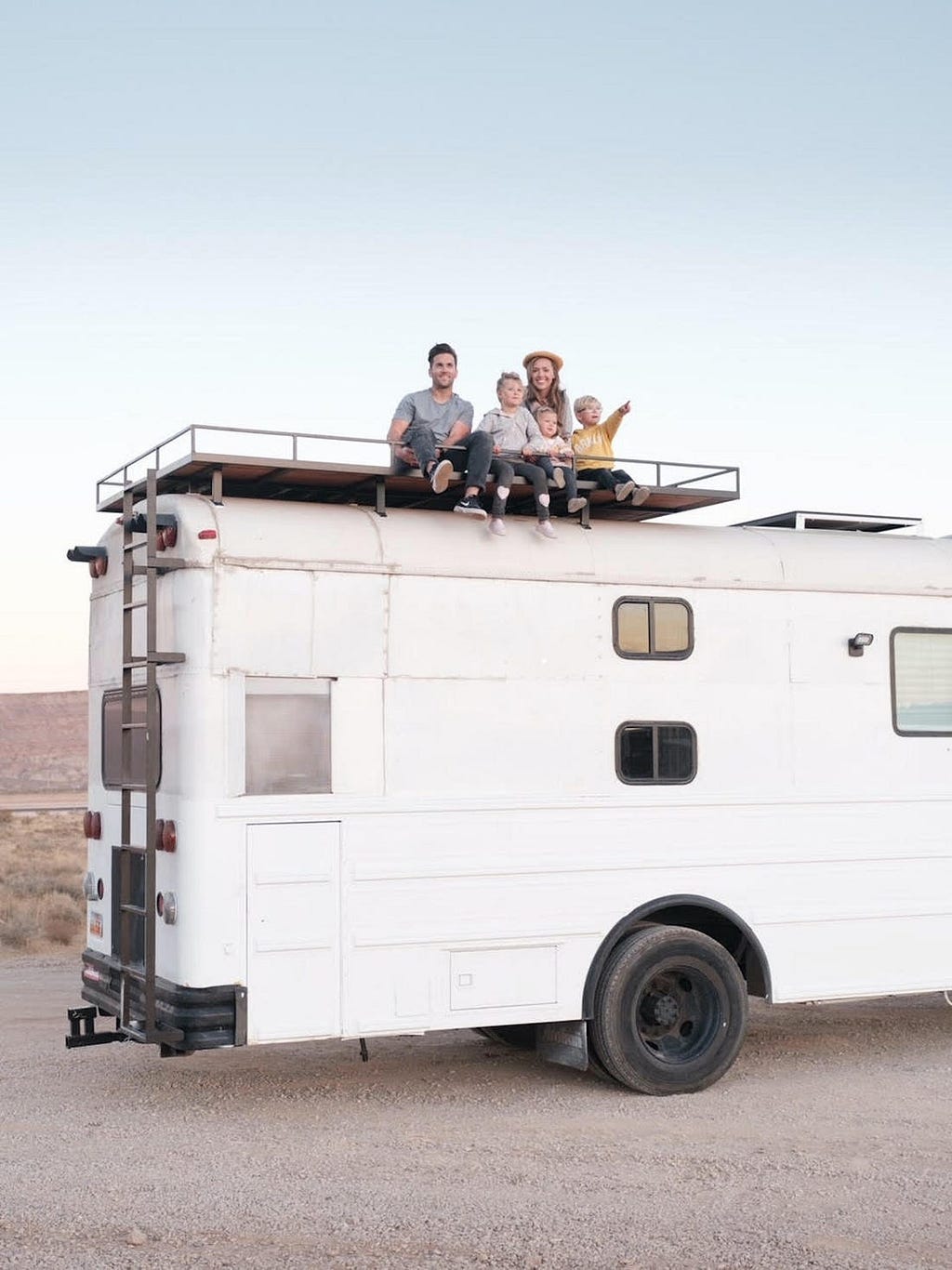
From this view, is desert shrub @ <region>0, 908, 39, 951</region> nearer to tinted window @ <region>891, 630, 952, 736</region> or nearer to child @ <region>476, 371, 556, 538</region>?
child @ <region>476, 371, 556, 538</region>

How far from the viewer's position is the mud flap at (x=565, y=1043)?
8398 mm

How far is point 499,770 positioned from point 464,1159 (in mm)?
2009

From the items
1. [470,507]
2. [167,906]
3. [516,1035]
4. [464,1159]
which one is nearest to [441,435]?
[470,507]

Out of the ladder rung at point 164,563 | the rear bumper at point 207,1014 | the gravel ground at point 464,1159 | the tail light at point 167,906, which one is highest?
the ladder rung at point 164,563

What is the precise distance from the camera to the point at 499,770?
27.1ft

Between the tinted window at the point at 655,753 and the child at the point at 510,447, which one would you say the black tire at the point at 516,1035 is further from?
the child at the point at 510,447

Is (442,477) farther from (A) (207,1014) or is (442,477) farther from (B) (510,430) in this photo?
(A) (207,1014)

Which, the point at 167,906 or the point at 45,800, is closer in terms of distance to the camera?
the point at 167,906

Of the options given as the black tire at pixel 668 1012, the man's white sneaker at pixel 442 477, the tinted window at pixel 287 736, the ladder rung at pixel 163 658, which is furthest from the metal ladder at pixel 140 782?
the black tire at pixel 668 1012

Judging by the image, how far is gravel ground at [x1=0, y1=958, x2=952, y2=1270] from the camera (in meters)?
5.95

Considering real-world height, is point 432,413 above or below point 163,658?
above

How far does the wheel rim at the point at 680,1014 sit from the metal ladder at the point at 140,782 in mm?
2625

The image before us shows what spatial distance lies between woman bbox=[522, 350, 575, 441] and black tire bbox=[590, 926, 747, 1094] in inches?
120

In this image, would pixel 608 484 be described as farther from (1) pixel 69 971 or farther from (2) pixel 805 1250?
(1) pixel 69 971
